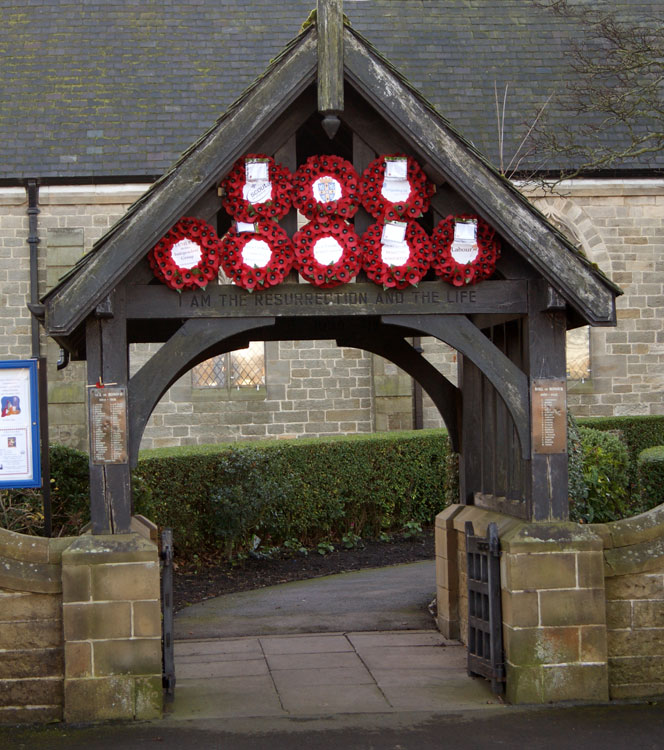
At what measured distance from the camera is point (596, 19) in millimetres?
20266

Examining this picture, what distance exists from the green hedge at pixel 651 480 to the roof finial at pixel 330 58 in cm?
662

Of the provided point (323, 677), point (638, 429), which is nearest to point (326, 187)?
point (323, 677)

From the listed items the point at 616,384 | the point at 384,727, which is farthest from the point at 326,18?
the point at 616,384

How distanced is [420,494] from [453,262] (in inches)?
344

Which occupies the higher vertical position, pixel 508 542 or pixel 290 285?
pixel 290 285

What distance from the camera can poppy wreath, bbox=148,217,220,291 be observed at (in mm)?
6449

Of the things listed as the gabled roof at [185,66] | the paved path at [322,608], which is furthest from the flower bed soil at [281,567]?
Answer: the gabled roof at [185,66]

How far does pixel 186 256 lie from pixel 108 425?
1.11m

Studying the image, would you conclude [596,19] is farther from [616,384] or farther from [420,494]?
[420,494]

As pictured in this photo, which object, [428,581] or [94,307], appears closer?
[94,307]

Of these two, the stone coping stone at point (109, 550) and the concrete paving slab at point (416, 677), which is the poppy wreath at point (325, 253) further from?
the concrete paving slab at point (416, 677)

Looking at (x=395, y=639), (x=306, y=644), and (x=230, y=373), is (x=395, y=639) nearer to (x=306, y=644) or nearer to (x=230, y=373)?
(x=306, y=644)

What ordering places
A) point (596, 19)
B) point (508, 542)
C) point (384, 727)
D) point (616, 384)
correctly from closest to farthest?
point (384, 727)
point (508, 542)
point (616, 384)
point (596, 19)

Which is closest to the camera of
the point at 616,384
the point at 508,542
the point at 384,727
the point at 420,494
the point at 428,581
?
the point at 384,727
